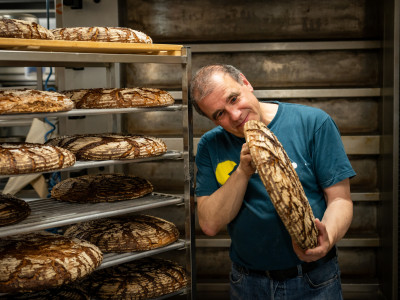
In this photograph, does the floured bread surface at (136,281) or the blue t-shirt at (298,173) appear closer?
the blue t-shirt at (298,173)

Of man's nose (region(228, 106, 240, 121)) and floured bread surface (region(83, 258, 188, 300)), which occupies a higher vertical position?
man's nose (region(228, 106, 240, 121))

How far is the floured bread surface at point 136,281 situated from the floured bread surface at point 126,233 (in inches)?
6.1

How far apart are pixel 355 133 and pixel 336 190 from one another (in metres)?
1.60

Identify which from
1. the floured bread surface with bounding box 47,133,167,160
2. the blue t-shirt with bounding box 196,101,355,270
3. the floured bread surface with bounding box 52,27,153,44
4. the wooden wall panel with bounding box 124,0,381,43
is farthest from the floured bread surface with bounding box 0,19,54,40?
the wooden wall panel with bounding box 124,0,381,43

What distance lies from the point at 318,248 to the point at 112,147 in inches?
36.9

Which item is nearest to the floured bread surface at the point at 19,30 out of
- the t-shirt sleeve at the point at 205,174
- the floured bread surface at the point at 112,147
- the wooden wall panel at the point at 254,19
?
the floured bread surface at the point at 112,147

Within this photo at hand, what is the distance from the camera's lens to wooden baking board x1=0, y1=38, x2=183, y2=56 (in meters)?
1.73

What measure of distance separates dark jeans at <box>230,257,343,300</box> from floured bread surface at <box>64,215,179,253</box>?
0.51m

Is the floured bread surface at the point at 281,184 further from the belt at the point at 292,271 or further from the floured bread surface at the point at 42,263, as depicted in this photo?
the floured bread surface at the point at 42,263

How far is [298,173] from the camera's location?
168cm

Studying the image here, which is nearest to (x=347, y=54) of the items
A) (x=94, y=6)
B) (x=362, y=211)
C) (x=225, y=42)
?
(x=225, y=42)

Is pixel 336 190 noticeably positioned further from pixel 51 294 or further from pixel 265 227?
pixel 51 294

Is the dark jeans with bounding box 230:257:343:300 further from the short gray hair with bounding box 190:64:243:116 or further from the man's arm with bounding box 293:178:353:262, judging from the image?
the short gray hair with bounding box 190:64:243:116

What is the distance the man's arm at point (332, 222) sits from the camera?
1568 millimetres
